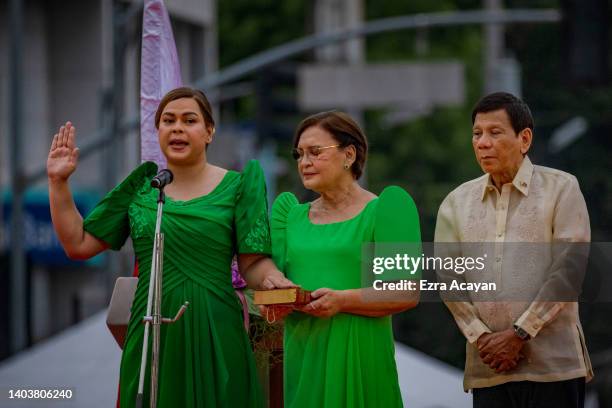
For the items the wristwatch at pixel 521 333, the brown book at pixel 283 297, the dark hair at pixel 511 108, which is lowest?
the wristwatch at pixel 521 333

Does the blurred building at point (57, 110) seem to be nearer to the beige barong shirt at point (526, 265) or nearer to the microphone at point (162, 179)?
the microphone at point (162, 179)

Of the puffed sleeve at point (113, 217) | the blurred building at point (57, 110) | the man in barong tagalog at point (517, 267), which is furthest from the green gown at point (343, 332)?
the blurred building at point (57, 110)

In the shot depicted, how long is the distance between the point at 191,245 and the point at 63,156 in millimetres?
630

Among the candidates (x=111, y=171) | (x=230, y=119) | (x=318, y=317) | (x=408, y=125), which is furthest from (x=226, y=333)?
(x=230, y=119)

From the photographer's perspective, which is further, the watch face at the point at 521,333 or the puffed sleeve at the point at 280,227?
the puffed sleeve at the point at 280,227

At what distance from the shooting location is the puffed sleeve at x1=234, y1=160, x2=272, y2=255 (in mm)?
6852

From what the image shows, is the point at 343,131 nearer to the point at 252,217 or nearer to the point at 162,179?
the point at 252,217

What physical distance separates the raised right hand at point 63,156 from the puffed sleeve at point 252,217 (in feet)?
2.25

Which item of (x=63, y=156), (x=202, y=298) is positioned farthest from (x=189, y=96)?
(x=202, y=298)

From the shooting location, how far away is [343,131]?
274 inches

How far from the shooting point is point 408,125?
137 feet

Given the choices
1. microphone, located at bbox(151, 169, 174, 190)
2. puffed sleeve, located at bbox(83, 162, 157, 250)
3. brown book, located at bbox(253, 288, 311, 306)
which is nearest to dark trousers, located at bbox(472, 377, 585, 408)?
brown book, located at bbox(253, 288, 311, 306)

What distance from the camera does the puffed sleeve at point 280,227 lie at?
701 cm

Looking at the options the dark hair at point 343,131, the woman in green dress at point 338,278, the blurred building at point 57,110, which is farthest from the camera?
the blurred building at point 57,110
